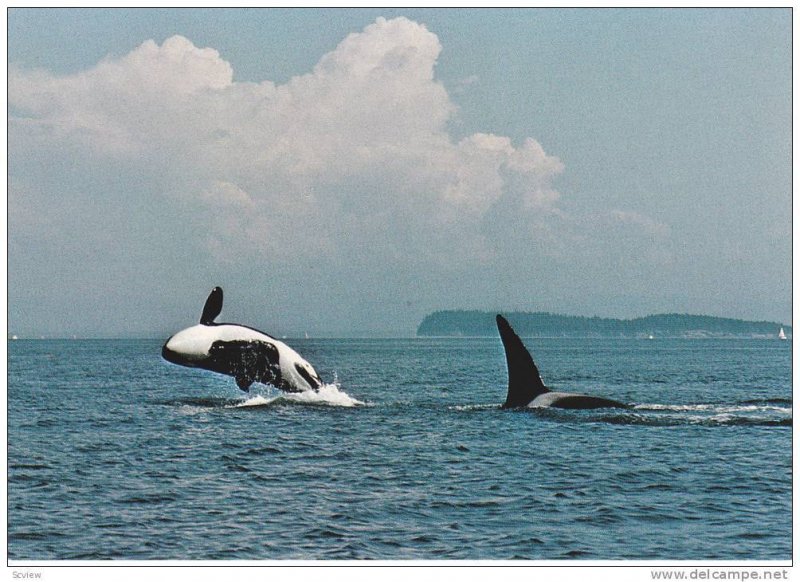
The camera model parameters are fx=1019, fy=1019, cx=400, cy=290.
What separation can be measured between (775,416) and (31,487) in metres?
28.5

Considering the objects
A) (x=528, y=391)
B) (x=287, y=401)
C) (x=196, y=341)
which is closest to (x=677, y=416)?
(x=528, y=391)

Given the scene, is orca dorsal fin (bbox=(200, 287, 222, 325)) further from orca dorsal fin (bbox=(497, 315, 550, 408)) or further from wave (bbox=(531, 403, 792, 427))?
wave (bbox=(531, 403, 792, 427))

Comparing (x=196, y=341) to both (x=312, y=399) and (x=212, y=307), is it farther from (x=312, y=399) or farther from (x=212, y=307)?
(x=312, y=399)

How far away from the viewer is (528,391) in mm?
39438

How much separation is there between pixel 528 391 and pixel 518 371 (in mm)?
1974

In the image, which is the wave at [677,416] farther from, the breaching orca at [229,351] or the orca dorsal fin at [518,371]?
the breaching orca at [229,351]

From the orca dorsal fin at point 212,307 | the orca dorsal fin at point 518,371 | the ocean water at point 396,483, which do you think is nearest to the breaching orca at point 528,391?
the orca dorsal fin at point 518,371

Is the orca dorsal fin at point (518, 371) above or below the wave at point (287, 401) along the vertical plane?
above

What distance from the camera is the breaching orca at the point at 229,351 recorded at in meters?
33.1

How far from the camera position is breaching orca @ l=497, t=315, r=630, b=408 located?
121 ft

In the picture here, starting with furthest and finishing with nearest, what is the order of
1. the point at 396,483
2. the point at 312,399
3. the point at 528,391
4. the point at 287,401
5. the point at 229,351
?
1. the point at 312,399
2. the point at 287,401
3. the point at 528,391
4. the point at 229,351
5. the point at 396,483

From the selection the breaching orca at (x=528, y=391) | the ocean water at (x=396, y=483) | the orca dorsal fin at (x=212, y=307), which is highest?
the orca dorsal fin at (x=212, y=307)
